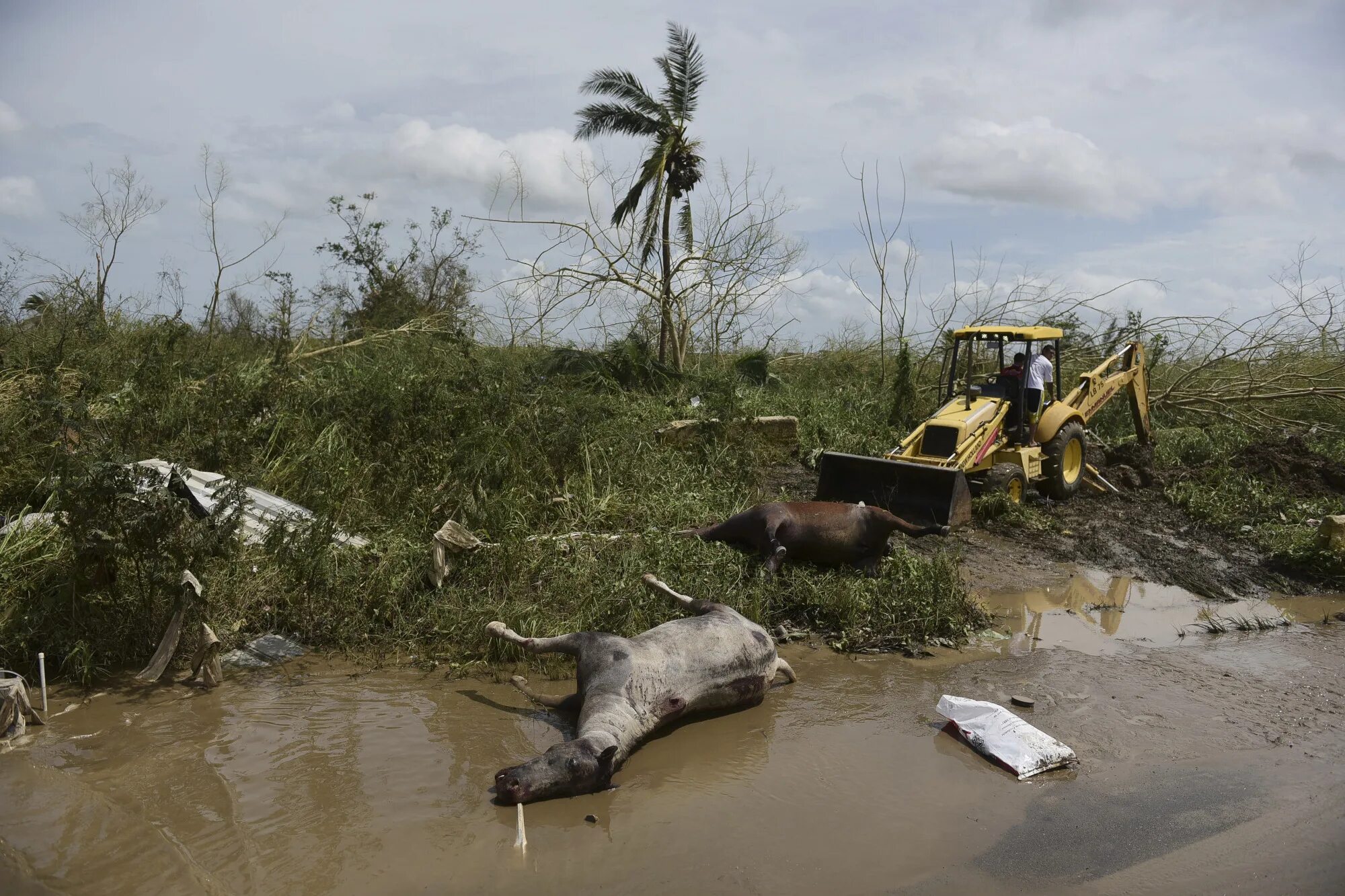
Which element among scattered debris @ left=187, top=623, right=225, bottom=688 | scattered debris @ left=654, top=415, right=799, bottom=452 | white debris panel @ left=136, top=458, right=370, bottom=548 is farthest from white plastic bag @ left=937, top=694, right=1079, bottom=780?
scattered debris @ left=654, top=415, right=799, bottom=452

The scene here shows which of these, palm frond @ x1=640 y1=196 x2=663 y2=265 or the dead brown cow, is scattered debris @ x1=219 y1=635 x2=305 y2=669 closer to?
the dead brown cow

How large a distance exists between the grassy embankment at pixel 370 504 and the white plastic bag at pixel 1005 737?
4.32 feet

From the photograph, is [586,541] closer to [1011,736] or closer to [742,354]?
[1011,736]

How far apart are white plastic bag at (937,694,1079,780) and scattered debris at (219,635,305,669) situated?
3856 millimetres

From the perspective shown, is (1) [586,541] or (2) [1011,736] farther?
(1) [586,541]

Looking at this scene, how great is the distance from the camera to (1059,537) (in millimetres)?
9250

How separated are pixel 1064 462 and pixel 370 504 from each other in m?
7.24

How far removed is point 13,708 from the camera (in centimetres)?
457

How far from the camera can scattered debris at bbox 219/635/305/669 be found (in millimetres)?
5684

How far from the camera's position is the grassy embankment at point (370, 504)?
5.48 m

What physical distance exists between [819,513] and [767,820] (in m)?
3.33

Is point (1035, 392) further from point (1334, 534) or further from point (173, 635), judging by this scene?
point (173, 635)

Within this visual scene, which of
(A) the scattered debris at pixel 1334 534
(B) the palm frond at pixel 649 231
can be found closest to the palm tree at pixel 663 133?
(B) the palm frond at pixel 649 231

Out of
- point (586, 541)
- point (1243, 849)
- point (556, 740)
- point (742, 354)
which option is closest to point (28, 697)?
point (556, 740)
